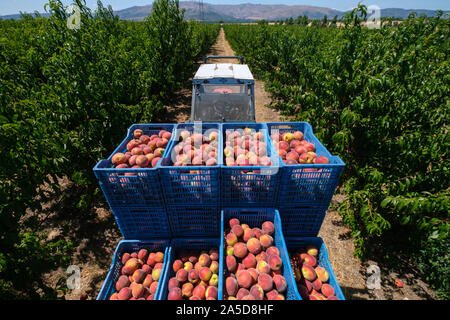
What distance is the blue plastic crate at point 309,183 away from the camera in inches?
92.4

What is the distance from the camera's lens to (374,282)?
137 inches

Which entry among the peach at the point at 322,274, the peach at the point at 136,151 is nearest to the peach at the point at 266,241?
the peach at the point at 322,274

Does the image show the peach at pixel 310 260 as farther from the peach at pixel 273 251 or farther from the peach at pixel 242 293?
the peach at pixel 242 293

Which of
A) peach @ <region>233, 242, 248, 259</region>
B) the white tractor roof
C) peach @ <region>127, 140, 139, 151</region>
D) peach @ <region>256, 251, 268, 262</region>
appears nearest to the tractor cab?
the white tractor roof

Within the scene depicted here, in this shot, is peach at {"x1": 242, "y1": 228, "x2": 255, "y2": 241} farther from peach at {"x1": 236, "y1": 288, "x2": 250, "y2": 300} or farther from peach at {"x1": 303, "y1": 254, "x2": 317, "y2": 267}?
peach at {"x1": 303, "y1": 254, "x2": 317, "y2": 267}

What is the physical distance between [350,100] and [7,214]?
5.80m

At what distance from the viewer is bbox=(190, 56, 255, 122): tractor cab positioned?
5160 mm

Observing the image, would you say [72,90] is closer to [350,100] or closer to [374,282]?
[350,100]

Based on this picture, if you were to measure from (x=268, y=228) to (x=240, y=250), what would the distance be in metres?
0.43

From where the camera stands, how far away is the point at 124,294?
2.32m

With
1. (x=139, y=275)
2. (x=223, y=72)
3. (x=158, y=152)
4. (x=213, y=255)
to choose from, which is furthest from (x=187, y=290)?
(x=223, y=72)

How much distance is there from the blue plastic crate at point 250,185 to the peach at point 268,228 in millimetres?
238

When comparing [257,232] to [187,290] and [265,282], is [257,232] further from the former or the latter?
[187,290]

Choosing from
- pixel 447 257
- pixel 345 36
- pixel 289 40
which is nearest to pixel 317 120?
pixel 345 36
